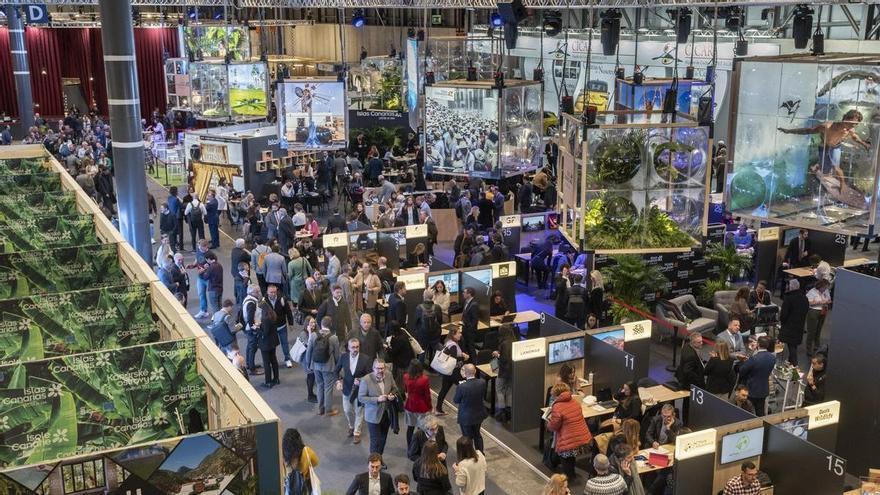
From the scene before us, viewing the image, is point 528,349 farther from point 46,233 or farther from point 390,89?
point 390,89

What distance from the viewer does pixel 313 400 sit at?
1052 cm

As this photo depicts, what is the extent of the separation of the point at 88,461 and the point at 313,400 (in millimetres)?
6049

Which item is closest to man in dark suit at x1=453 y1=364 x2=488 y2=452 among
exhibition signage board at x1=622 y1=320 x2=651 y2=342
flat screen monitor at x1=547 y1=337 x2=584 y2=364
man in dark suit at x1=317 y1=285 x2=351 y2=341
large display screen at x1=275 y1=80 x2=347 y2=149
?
flat screen monitor at x1=547 y1=337 x2=584 y2=364

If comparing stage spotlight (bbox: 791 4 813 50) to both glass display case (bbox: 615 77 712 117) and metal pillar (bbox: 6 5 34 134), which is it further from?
metal pillar (bbox: 6 5 34 134)

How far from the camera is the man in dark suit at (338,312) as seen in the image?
10742mm

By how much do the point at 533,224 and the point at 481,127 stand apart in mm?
5278

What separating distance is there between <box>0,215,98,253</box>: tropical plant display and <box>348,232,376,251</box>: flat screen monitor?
571 cm

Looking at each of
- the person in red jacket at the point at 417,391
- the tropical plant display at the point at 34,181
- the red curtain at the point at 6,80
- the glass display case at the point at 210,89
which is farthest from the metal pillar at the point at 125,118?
the red curtain at the point at 6,80

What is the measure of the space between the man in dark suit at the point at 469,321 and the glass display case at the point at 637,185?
2.83 meters

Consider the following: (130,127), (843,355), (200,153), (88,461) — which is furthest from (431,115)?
(200,153)

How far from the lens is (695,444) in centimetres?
744

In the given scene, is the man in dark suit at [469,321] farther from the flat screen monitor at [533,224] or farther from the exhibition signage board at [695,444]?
the flat screen monitor at [533,224]

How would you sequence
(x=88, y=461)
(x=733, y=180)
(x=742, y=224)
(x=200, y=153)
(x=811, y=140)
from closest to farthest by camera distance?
1. (x=88, y=461)
2. (x=811, y=140)
3. (x=733, y=180)
4. (x=742, y=224)
5. (x=200, y=153)

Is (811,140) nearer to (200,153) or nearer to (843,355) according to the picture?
(843,355)
